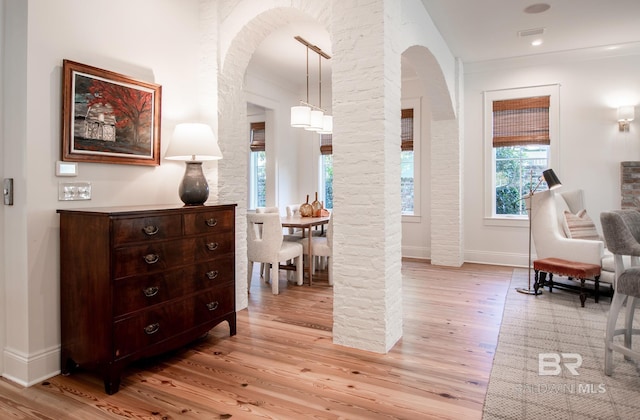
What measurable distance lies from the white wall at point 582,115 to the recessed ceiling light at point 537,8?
5.23ft

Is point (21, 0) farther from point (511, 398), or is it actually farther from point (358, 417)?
point (511, 398)

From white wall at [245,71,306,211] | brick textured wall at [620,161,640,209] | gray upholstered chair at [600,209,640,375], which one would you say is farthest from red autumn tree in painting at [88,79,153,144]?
brick textured wall at [620,161,640,209]

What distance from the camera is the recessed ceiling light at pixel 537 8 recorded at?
13.3ft

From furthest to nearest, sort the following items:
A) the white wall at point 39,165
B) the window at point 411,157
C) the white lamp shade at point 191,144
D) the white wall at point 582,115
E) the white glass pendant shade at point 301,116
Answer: the window at point 411,157 < the white wall at point 582,115 < the white glass pendant shade at point 301,116 < the white lamp shade at point 191,144 < the white wall at point 39,165

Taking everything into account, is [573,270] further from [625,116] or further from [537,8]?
[537,8]

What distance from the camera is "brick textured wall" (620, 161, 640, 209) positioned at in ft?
16.7

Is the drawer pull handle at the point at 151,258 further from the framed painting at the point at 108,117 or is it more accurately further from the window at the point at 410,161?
the window at the point at 410,161

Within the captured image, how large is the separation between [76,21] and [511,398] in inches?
133

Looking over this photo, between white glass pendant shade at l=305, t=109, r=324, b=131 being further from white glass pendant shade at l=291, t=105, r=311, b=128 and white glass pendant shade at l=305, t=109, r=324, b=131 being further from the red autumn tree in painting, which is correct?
the red autumn tree in painting

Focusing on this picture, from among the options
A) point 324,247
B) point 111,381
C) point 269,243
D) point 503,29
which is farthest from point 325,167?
point 111,381

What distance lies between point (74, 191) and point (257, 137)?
16.6 feet

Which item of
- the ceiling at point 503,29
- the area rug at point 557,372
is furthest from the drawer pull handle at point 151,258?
the ceiling at point 503,29

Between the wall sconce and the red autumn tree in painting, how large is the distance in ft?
18.0

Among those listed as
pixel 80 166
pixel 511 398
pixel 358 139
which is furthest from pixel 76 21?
pixel 511 398
